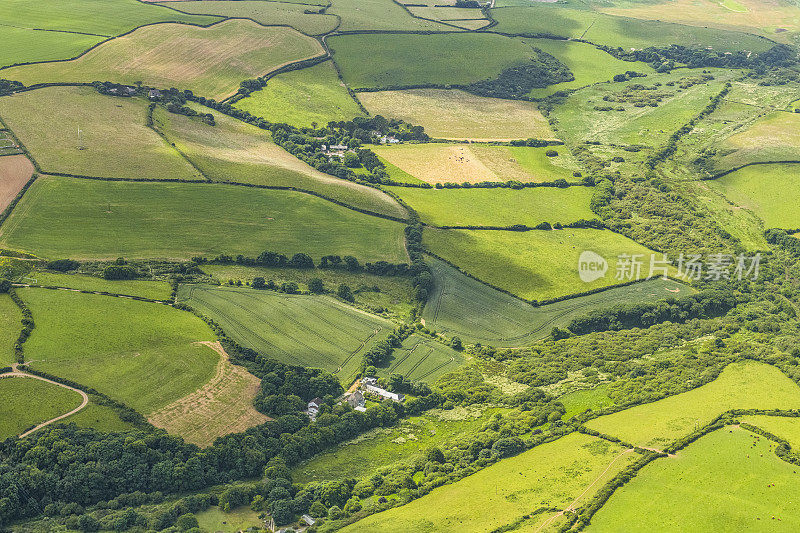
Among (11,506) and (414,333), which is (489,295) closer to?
(414,333)

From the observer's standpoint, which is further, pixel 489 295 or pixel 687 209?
pixel 687 209

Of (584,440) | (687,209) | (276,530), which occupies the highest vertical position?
(687,209)

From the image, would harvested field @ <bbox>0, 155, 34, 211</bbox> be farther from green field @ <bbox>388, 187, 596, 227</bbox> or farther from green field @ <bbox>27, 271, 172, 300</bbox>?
green field @ <bbox>388, 187, 596, 227</bbox>

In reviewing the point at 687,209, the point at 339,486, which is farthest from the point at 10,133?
the point at 687,209

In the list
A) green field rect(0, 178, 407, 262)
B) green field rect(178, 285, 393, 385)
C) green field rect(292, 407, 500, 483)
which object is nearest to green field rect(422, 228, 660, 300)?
green field rect(0, 178, 407, 262)

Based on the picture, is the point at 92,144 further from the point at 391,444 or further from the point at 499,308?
the point at 391,444

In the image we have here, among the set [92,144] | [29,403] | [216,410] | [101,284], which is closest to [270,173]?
[92,144]

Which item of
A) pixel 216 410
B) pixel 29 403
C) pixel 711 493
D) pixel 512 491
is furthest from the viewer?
pixel 216 410
